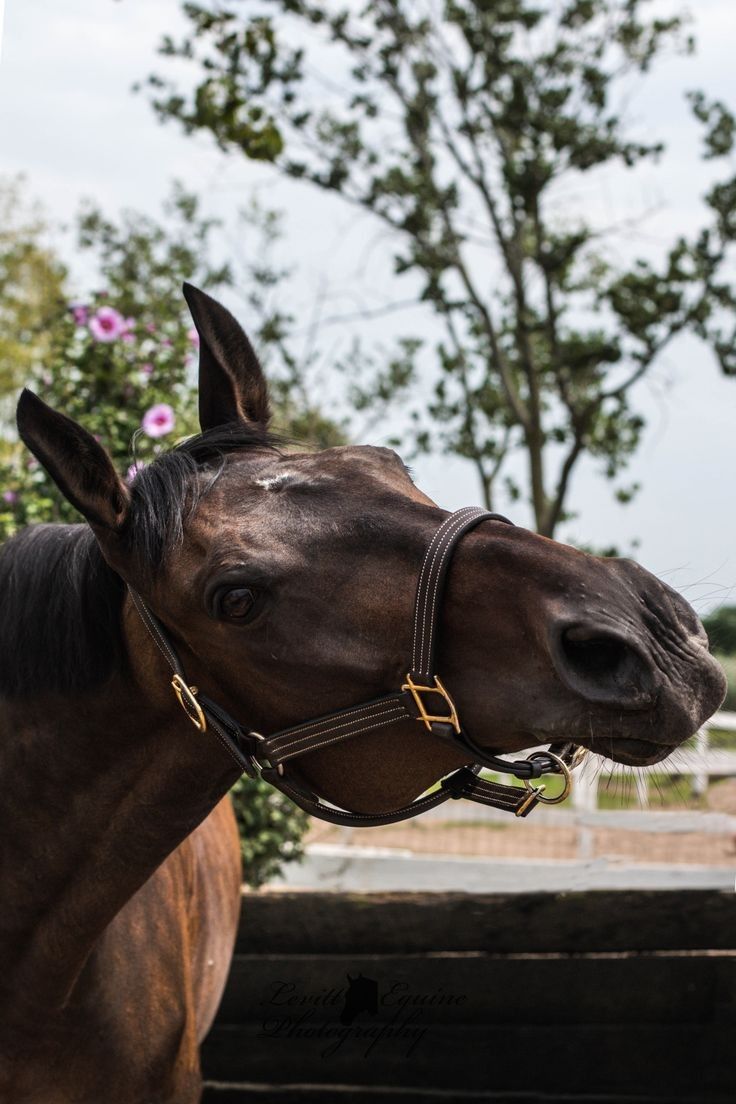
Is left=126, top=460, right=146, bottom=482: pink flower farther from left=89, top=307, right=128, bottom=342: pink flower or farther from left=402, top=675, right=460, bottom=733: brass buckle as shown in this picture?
left=89, top=307, right=128, bottom=342: pink flower

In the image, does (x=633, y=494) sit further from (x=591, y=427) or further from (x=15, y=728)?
(x=15, y=728)

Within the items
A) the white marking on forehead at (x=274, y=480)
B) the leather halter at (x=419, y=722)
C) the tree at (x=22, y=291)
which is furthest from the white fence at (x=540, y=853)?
the tree at (x=22, y=291)

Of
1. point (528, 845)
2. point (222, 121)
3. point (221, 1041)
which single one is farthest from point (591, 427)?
point (221, 1041)

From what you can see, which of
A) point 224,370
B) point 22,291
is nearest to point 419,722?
point 224,370

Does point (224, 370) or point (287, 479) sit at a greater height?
point (224, 370)

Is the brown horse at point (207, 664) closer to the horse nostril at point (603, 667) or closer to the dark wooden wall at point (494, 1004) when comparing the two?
the horse nostril at point (603, 667)

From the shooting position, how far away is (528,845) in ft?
40.4

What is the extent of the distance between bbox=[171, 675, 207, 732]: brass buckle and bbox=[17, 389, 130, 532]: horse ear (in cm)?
29

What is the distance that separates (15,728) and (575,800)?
1044 centimetres

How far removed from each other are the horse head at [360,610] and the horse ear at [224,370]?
9.2 inches

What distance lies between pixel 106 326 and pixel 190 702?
11.3ft

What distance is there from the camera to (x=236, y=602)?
1.89 metres

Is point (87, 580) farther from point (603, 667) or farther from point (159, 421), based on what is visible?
point (159, 421)

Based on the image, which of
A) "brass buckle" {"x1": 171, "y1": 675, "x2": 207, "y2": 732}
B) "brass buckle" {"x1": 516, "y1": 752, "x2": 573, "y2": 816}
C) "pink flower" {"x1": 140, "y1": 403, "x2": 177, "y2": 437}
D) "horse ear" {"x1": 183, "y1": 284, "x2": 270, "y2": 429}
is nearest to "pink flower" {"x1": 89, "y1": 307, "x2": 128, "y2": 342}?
"pink flower" {"x1": 140, "y1": 403, "x2": 177, "y2": 437}
